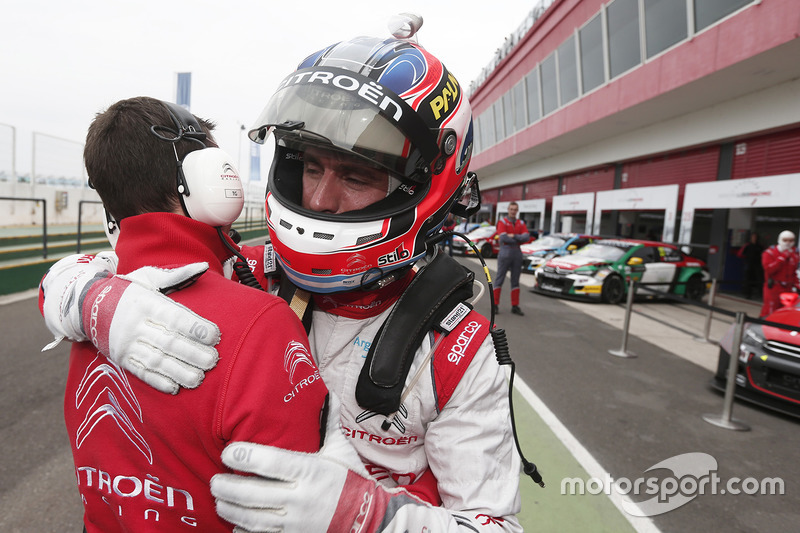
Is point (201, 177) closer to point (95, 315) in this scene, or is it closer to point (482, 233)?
point (95, 315)

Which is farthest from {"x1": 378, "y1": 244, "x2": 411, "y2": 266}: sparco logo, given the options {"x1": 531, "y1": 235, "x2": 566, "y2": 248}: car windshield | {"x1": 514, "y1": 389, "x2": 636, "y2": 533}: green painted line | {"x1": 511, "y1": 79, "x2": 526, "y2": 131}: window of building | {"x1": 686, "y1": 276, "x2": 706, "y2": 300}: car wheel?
{"x1": 511, "y1": 79, "x2": 526, "y2": 131}: window of building

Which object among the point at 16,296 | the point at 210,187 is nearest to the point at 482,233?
the point at 16,296

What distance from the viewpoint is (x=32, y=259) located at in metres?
8.41

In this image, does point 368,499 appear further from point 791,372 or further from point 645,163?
point 645,163

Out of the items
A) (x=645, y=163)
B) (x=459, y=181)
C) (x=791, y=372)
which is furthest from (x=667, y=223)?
(x=459, y=181)

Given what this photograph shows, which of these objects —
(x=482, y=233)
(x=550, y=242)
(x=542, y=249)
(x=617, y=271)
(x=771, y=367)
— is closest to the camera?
(x=771, y=367)

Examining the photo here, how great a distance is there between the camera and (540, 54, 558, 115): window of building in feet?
58.9

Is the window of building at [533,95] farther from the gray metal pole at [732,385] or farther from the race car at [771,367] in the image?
the gray metal pole at [732,385]

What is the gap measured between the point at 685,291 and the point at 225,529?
39.0ft

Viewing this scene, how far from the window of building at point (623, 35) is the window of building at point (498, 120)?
11.2m

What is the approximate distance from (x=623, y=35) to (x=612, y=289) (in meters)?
8.33

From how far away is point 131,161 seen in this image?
3.43ft

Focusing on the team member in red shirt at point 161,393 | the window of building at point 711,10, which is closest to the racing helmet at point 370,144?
the team member in red shirt at point 161,393

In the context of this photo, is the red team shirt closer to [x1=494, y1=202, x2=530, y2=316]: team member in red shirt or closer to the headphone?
the headphone
